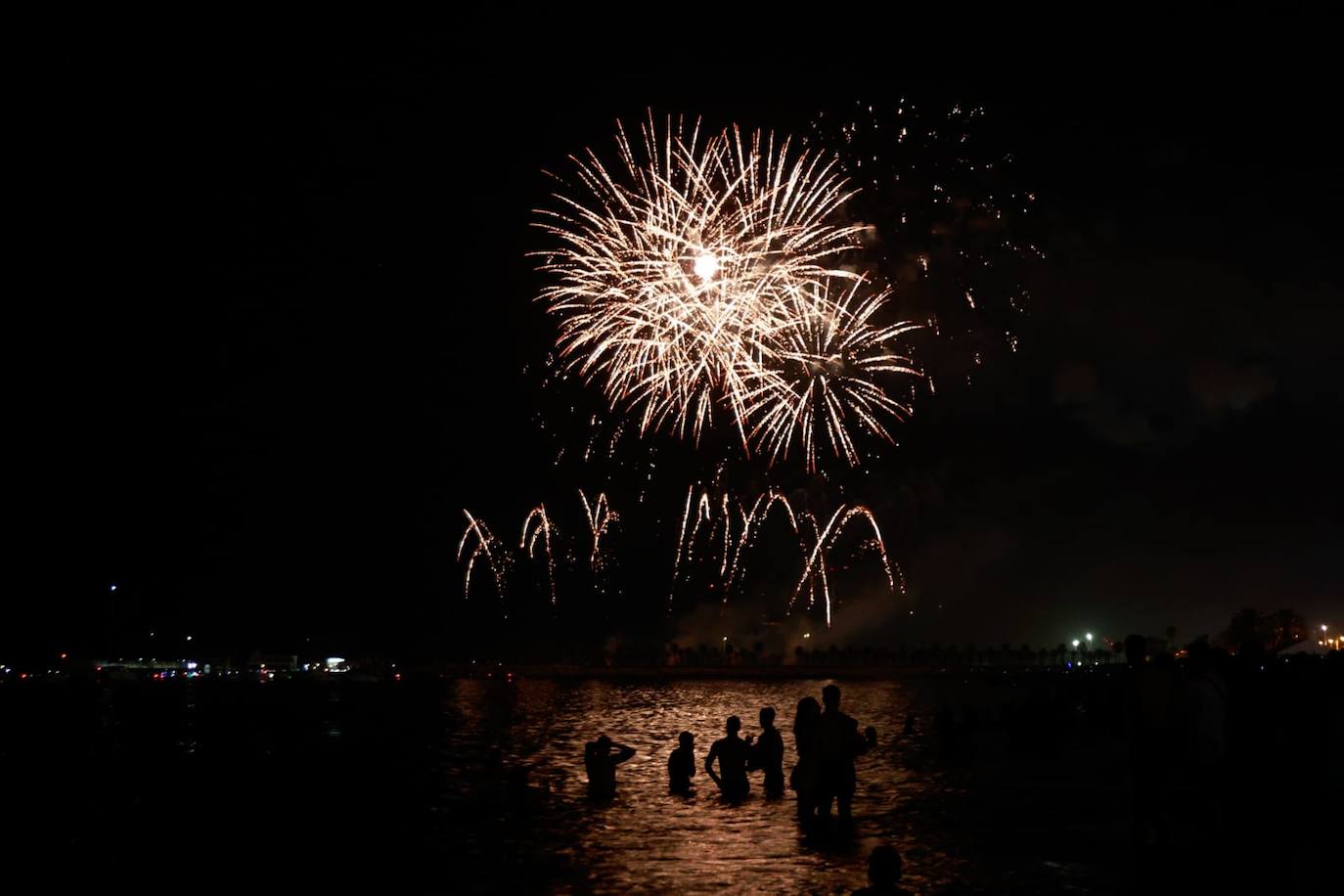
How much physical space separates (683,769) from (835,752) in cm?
554

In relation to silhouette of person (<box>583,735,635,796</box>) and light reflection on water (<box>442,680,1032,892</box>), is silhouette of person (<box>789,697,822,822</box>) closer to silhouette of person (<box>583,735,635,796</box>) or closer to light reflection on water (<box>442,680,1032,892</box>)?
light reflection on water (<box>442,680,1032,892</box>)

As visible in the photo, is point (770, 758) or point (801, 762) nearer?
point (801, 762)

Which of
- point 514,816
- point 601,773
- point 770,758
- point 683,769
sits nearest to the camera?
point 514,816

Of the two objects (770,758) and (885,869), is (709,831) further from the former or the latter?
(885,869)

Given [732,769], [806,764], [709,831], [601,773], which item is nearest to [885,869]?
[806,764]

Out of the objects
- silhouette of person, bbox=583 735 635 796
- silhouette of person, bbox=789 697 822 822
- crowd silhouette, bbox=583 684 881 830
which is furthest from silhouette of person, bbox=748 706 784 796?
silhouette of person, bbox=789 697 822 822

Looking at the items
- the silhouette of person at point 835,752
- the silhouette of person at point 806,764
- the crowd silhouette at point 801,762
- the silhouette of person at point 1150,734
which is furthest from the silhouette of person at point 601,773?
the silhouette of person at point 1150,734

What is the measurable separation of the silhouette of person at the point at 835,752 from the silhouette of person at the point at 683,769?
15.3 feet

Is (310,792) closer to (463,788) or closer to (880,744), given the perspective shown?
(463,788)

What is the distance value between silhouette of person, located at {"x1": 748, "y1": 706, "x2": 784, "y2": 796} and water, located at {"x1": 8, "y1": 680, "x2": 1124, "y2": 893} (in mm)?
422

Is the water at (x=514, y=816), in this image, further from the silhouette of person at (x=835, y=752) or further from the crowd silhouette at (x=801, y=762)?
the silhouette of person at (x=835, y=752)

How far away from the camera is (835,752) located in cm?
1359

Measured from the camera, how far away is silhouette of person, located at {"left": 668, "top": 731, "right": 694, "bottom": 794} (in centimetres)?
1873

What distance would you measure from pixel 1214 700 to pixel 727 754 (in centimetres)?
776
